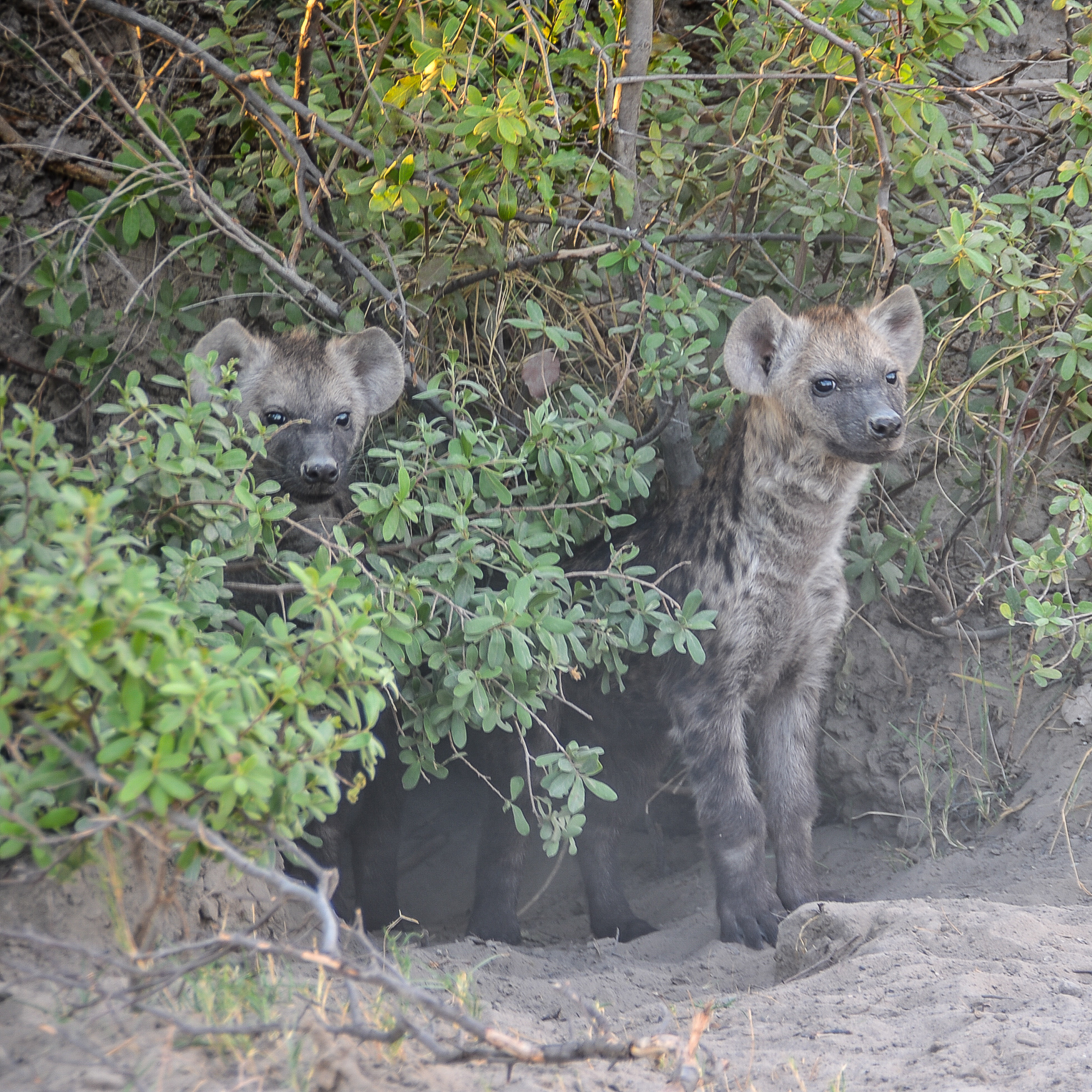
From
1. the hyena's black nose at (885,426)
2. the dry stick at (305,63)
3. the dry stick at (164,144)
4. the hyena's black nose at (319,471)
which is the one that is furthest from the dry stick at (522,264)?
the hyena's black nose at (885,426)

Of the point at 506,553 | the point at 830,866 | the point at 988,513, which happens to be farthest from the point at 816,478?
the point at 830,866

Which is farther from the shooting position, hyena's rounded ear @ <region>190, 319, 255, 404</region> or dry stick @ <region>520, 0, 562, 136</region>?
hyena's rounded ear @ <region>190, 319, 255, 404</region>

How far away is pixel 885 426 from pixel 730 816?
4.79ft

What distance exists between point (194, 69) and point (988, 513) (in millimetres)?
3781

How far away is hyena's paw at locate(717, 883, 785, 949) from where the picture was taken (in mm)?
3795

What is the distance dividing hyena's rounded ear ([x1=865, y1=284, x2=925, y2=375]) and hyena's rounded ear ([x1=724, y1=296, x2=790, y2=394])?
36cm

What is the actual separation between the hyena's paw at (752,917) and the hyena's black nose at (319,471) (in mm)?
2023

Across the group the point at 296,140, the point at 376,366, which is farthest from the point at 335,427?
the point at 296,140

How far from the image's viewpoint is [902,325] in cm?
417

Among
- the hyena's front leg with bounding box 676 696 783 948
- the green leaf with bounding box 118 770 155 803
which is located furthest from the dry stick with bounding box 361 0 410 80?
the green leaf with bounding box 118 770 155 803

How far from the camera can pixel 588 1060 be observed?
2264 mm

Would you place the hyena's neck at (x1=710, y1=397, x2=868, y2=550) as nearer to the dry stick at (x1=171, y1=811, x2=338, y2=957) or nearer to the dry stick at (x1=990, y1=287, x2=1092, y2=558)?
the dry stick at (x1=990, y1=287, x2=1092, y2=558)

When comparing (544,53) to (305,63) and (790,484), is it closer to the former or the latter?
(305,63)

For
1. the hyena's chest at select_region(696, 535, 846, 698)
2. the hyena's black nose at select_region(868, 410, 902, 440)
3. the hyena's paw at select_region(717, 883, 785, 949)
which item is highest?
the hyena's black nose at select_region(868, 410, 902, 440)
